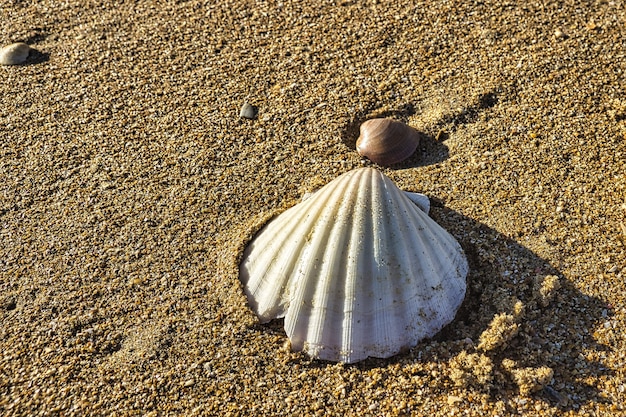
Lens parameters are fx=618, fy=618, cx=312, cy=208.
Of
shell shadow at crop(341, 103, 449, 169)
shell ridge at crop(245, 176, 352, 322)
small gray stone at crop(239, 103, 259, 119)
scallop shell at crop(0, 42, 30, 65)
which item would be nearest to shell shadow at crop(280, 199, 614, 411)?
shell ridge at crop(245, 176, 352, 322)

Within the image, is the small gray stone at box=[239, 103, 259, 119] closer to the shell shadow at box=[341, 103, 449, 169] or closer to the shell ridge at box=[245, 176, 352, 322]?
the shell shadow at box=[341, 103, 449, 169]

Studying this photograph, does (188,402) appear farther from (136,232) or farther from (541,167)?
(541,167)

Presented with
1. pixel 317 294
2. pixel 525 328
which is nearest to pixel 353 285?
pixel 317 294

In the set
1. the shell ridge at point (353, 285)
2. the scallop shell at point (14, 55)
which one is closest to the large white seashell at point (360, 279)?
the shell ridge at point (353, 285)

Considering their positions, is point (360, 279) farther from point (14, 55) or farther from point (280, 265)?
point (14, 55)

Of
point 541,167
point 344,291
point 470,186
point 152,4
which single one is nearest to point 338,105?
point 470,186

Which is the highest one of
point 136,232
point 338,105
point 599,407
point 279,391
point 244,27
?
point 244,27
